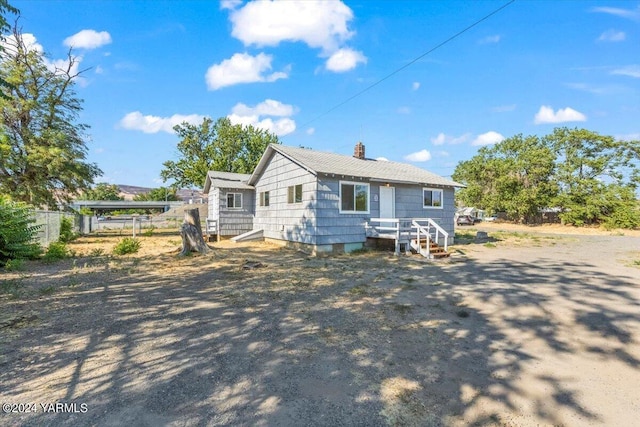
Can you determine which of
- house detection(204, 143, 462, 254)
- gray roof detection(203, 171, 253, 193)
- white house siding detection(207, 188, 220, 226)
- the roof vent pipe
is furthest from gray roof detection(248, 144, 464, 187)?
white house siding detection(207, 188, 220, 226)

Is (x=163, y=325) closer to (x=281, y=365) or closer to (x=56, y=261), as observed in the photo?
(x=281, y=365)

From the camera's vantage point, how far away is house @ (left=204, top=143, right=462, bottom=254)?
12.7m

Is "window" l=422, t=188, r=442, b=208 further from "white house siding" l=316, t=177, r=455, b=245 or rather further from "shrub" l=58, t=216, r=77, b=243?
"shrub" l=58, t=216, r=77, b=243

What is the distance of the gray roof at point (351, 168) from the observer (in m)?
12.9

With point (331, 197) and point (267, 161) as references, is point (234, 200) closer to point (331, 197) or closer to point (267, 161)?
point (267, 161)

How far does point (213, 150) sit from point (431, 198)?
29.5 metres

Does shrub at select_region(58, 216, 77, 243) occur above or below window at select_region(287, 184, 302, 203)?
below

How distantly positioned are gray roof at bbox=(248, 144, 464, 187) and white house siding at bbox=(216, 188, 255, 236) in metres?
1.73

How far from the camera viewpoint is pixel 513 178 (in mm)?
32875

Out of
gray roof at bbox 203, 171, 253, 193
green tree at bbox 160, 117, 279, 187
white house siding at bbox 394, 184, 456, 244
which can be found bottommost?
white house siding at bbox 394, 184, 456, 244

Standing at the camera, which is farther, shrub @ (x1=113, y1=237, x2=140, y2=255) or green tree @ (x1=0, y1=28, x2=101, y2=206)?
green tree @ (x1=0, y1=28, x2=101, y2=206)

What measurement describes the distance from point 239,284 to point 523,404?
6.16 metres

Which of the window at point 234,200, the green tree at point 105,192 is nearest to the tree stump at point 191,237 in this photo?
the window at point 234,200

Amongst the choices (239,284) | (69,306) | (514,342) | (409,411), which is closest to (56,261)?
(69,306)
